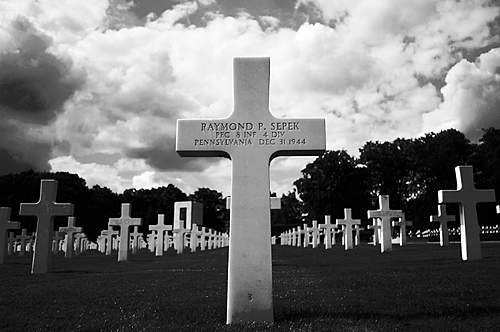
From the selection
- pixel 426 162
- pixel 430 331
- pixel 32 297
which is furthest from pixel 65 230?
pixel 426 162

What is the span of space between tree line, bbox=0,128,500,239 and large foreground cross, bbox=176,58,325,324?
151 feet

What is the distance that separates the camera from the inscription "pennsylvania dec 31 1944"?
6504 mm

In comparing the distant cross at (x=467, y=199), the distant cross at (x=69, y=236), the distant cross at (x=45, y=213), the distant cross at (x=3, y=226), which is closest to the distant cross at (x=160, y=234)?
the distant cross at (x=69, y=236)

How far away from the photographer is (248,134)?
6.53 meters

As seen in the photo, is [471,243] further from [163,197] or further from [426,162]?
[163,197]

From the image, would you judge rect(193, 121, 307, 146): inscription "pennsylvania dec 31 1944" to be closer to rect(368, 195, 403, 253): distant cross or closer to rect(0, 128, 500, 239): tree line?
rect(368, 195, 403, 253): distant cross

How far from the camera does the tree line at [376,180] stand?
173ft

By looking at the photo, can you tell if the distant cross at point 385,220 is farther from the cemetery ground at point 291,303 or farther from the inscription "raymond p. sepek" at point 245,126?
the inscription "raymond p. sepek" at point 245,126

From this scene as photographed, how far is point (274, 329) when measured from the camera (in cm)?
555

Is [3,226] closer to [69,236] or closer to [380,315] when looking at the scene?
[69,236]

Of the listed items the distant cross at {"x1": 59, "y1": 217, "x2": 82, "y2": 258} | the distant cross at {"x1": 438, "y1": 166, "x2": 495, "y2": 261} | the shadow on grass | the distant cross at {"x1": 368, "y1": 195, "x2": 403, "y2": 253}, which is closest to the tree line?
the distant cross at {"x1": 368, "y1": 195, "x2": 403, "y2": 253}

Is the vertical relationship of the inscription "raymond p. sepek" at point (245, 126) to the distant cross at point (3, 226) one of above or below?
above

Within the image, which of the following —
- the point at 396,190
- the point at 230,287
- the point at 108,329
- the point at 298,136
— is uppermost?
the point at 396,190

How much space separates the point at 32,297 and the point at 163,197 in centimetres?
8517
